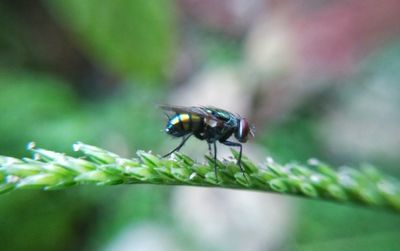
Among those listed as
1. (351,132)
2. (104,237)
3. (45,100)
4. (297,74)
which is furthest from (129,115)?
(351,132)

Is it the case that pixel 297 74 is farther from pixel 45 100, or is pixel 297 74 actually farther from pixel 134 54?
pixel 45 100

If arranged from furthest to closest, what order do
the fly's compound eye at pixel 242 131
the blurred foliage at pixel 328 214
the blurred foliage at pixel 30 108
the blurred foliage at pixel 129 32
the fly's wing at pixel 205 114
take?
1. the blurred foliage at pixel 30 108
2. the blurred foliage at pixel 328 214
3. the blurred foliage at pixel 129 32
4. the fly's compound eye at pixel 242 131
5. the fly's wing at pixel 205 114

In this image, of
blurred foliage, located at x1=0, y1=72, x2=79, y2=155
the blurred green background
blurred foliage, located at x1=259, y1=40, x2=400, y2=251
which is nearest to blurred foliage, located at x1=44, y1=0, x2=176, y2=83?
the blurred green background

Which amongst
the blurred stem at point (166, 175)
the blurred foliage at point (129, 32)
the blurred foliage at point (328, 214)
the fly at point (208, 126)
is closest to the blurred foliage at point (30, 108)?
the blurred foliage at point (129, 32)

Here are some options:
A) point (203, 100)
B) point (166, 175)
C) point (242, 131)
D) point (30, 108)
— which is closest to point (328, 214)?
point (203, 100)

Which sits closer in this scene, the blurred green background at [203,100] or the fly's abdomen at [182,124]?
the fly's abdomen at [182,124]

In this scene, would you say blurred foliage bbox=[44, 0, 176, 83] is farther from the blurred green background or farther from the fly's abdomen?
the fly's abdomen

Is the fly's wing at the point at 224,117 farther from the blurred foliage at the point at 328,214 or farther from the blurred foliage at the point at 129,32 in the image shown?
the blurred foliage at the point at 328,214

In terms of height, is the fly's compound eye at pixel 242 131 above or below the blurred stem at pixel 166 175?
above
